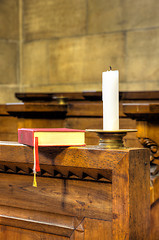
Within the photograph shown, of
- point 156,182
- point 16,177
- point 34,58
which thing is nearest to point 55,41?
point 34,58

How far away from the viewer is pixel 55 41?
457 centimetres

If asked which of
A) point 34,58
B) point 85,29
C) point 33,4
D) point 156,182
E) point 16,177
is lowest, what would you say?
point 156,182

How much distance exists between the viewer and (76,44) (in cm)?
444

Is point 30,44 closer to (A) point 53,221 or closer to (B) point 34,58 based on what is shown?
(B) point 34,58

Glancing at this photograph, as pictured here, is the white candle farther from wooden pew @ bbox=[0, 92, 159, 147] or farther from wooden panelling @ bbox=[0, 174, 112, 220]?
wooden pew @ bbox=[0, 92, 159, 147]

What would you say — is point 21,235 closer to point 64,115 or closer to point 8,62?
point 64,115

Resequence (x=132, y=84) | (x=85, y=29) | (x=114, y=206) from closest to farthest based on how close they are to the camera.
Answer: (x=114, y=206) → (x=132, y=84) → (x=85, y=29)

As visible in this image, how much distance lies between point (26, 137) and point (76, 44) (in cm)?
364

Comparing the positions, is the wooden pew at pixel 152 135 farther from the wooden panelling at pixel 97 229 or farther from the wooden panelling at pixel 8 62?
the wooden panelling at pixel 8 62

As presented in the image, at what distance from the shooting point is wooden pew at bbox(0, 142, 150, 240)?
837 millimetres

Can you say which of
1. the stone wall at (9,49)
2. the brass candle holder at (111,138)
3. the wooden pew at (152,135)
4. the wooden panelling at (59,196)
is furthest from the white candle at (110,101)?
the stone wall at (9,49)

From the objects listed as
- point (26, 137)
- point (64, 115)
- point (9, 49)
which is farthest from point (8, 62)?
point (26, 137)

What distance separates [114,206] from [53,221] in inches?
7.2

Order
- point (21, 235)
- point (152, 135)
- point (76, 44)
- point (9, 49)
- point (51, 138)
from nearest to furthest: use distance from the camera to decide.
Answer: point (51, 138) → point (21, 235) → point (152, 135) → point (76, 44) → point (9, 49)
